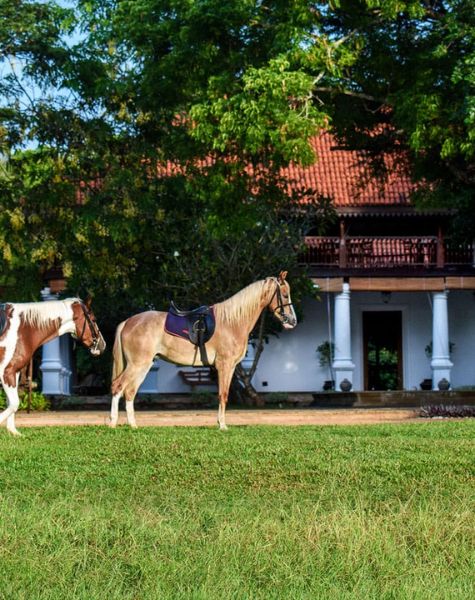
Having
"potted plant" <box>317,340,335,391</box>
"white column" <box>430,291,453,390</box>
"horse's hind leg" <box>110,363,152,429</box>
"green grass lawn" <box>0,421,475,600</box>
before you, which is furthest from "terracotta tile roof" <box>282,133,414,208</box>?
"green grass lawn" <box>0,421,475,600</box>

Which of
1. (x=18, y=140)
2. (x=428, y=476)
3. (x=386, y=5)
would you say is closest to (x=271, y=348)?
(x=18, y=140)

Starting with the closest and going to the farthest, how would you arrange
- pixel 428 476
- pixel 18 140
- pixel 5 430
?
pixel 428 476 < pixel 5 430 < pixel 18 140

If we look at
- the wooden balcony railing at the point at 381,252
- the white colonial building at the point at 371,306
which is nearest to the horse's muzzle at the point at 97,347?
the white colonial building at the point at 371,306

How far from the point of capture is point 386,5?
1728 cm

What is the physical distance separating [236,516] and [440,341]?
23806 mm

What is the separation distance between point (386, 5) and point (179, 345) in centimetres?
586

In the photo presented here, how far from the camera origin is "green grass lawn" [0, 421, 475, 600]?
24.1 ft

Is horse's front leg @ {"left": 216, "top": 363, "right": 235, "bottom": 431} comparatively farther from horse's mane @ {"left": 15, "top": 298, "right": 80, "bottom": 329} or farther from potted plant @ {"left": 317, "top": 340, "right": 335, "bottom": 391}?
potted plant @ {"left": 317, "top": 340, "right": 335, "bottom": 391}

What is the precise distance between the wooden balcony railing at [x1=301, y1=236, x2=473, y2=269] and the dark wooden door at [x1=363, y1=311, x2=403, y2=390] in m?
3.22

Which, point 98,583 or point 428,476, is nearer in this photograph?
point 98,583

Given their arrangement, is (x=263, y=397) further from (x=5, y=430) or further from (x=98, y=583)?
(x=98, y=583)

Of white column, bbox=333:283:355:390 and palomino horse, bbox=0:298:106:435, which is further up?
white column, bbox=333:283:355:390

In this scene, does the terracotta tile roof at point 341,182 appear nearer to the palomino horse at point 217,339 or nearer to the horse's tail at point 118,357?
the palomino horse at point 217,339

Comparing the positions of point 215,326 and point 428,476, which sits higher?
point 215,326
